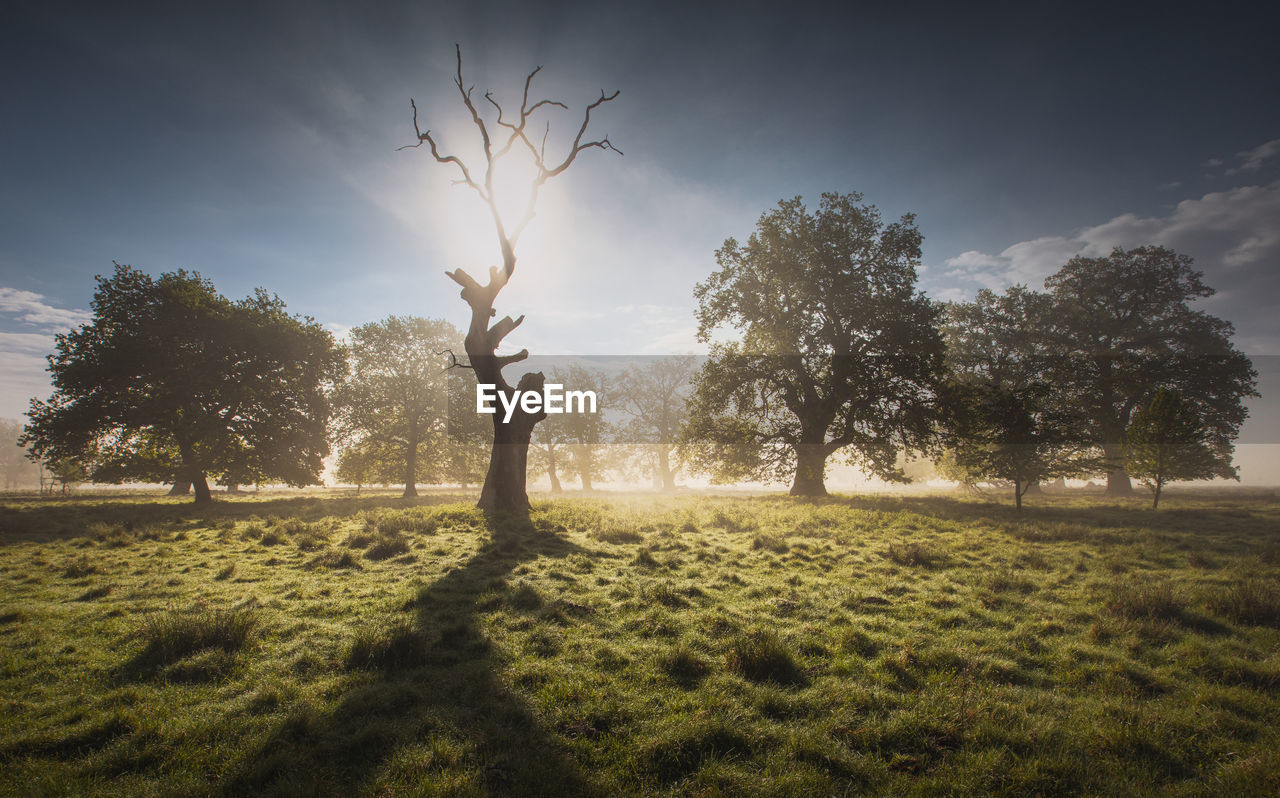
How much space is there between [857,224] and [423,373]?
3424 centimetres

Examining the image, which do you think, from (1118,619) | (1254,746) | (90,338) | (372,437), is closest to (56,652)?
(1254,746)

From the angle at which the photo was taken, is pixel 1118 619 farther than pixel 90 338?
No

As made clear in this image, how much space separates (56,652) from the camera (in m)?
6.04

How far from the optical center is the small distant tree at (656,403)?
50656 mm

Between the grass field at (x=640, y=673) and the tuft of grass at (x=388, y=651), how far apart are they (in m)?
0.04

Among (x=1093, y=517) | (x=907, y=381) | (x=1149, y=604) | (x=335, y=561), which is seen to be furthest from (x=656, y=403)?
(x=1149, y=604)

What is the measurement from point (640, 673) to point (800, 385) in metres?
24.3

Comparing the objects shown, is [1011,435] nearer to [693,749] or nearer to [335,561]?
[693,749]

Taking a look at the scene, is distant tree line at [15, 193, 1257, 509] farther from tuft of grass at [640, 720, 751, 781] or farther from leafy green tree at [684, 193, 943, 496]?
tuft of grass at [640, 720, 751, 781]

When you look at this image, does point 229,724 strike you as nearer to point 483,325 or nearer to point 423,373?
point 483,325

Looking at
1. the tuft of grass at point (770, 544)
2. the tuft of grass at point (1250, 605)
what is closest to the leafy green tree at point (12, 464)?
the tuft of grass at point (770, 544)

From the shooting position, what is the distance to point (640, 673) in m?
5.59

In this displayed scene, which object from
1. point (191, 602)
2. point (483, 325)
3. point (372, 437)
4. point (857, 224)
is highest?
point (857, 224)

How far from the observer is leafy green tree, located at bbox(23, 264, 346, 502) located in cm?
2380
